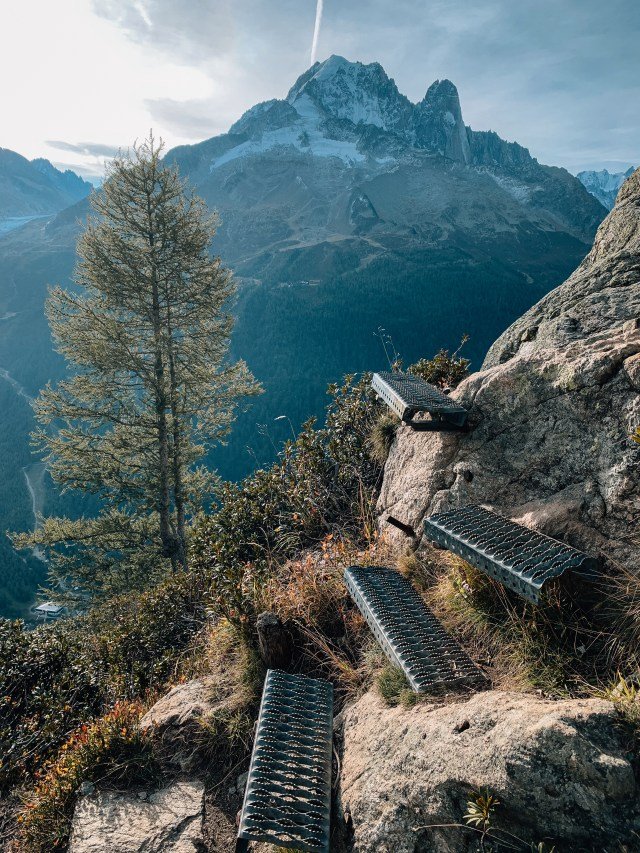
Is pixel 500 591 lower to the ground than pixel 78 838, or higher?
higher

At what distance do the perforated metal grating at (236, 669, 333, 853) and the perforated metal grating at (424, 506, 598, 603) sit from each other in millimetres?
1389

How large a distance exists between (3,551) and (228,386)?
12417 cm

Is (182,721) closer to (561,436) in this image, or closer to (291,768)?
(291,768)

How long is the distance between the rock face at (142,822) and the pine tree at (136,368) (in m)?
11.4

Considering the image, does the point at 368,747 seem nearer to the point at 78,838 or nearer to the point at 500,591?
the point at 500,591

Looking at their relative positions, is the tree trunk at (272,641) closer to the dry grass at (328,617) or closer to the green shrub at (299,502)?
the dry grass at (328,617)

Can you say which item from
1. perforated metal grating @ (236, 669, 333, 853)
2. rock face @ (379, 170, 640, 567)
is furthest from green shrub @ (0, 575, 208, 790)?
rock face @ (379, 170, 640, 567)

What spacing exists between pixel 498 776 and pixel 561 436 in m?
2.55

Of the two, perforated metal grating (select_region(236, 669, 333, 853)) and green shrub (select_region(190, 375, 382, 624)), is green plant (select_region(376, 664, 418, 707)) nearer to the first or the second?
perforated metal grating (select_region(236, 669, 333, 853))

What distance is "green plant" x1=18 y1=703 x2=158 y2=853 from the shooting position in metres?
3.07

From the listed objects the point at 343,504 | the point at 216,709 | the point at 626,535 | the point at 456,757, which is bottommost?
the point at 216,709

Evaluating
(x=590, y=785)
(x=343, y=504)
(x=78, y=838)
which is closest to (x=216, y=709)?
(x=78, y=838)

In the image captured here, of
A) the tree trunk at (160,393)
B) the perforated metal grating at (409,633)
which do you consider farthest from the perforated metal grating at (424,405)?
the tree trunk at (160,393)

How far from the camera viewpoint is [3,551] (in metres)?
111
